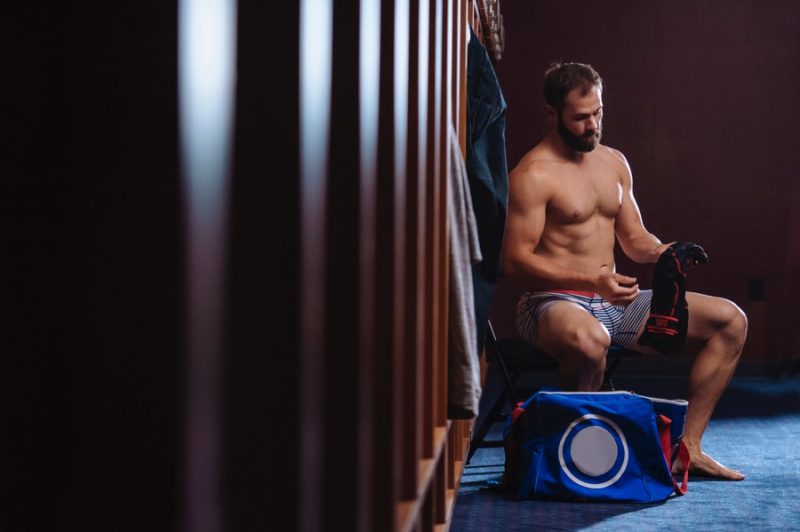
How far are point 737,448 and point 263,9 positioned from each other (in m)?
3.42

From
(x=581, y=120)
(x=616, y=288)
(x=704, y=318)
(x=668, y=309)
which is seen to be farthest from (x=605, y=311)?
(x=581, y=120)

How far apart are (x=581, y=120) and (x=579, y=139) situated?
0.24 ft

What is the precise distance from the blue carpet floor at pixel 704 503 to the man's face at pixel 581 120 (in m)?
1.13

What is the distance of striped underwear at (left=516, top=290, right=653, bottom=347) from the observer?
3.37 metres

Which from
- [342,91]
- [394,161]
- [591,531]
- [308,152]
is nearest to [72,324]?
[308,152]

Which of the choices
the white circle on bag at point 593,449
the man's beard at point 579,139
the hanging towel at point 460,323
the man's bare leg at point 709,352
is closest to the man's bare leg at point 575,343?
the white circle on bag at point 593,449

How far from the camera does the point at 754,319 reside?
5695 millimetres

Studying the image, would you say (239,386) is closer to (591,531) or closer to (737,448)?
(591,531)

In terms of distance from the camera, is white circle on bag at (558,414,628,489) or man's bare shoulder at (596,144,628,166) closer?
white circle on bag at (558,414,628,489)

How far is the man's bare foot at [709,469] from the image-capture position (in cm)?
326

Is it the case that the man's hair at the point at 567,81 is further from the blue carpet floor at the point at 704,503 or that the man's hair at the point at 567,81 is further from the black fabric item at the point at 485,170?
the blue carpet floor at the point at 704,503

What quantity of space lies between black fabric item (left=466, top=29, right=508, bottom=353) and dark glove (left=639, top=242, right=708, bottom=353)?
2.46ft

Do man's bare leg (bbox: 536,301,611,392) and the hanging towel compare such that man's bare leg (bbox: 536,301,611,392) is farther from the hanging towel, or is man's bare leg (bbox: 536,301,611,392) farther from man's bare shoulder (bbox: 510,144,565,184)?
the hanging towel

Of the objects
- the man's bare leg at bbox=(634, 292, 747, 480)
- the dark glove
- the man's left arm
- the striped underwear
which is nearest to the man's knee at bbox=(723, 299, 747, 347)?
the man's bare leg at bbox=(634, 292, 747, 480)
